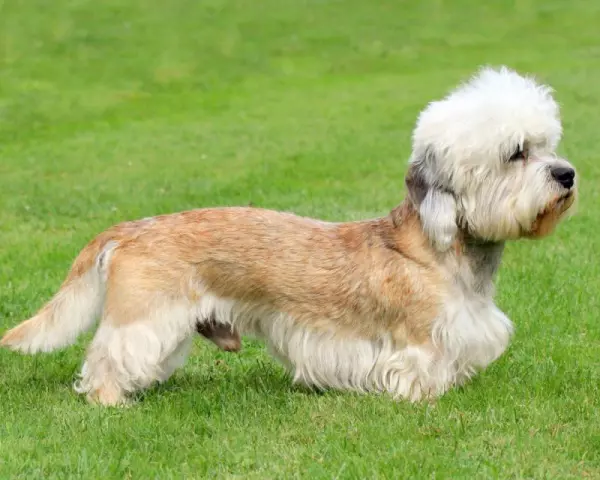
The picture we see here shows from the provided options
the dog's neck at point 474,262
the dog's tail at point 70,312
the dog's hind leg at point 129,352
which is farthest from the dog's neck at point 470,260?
the dog's tail at point 70,312

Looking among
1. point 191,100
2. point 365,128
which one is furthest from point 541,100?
point 191,100

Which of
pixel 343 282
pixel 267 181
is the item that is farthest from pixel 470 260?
pixel 267 181

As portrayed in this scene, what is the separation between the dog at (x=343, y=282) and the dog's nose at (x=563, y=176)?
0.31 ft

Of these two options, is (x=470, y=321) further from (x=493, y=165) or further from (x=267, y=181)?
(x=267, y=181)

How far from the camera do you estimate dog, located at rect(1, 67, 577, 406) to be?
5.68 metres

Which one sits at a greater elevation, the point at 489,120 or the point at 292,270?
the point at 489,120

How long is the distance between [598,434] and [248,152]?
11863 mm

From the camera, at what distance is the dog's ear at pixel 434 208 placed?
5715 mm

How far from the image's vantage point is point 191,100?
78.6 feet

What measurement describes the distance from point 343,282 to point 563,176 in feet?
4.38

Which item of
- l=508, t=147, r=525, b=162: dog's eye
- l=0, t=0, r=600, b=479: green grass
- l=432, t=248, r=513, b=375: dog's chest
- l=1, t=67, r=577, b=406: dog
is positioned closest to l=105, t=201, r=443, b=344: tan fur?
l=1, t=67, r=577, b=406: dog

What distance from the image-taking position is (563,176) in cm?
551

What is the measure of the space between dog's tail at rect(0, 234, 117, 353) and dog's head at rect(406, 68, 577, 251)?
6.02ft

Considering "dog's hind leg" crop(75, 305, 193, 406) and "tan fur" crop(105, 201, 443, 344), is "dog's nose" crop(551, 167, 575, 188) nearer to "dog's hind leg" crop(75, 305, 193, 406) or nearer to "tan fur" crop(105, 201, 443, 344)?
"tan fur" crop(105, 201, 443, 344)
